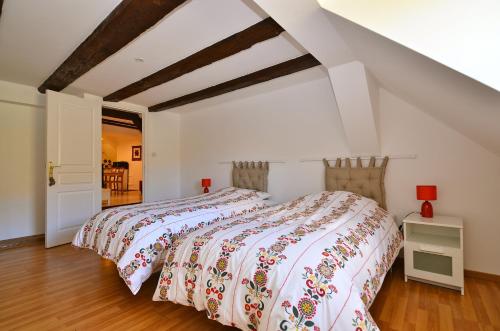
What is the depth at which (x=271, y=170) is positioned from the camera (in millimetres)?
3590

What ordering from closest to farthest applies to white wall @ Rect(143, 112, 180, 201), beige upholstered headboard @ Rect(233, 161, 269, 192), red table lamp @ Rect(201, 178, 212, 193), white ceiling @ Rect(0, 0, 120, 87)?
white ceiling @ Rect(0, 0, 120, 87), beige upholstered headboard @ Rect(233, 161, 269, 192), red table lamp @ Rect(201, 178, 212, 193), white wall @ Rect(143, 112, 180, 201)

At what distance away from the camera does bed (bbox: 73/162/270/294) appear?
1.86m

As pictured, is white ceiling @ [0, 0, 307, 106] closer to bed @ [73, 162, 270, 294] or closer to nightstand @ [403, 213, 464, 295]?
bed @ [73, 162, 270, 294]

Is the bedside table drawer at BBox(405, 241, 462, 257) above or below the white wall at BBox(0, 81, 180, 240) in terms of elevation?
below

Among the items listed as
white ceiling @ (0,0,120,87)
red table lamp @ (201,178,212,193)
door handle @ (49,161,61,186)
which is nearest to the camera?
white ceiling @ (0,0,120,87)

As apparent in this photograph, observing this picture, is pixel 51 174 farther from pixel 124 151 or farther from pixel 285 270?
pixel 124 151

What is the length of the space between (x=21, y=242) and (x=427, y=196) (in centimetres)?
512

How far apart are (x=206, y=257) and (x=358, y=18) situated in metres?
1.58

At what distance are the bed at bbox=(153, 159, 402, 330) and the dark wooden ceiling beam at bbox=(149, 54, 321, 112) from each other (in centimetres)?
152

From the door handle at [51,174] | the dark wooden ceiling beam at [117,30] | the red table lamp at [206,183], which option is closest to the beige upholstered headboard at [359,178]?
the red table lamp at [206,183]

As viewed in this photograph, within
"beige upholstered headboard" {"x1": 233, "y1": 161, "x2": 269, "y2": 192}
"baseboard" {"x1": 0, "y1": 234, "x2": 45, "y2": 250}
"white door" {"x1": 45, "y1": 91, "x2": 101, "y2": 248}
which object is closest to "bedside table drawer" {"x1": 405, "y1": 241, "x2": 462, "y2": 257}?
"beige upholstered headboard" {"x1": 233, "y1": 161, "x2": 269, "y2": 192}

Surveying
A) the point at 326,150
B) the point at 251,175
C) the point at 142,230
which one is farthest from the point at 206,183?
the point at 142,230

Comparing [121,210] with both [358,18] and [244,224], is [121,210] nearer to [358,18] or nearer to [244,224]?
[244,224]

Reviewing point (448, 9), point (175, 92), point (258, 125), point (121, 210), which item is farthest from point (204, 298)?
point (175, 92)
